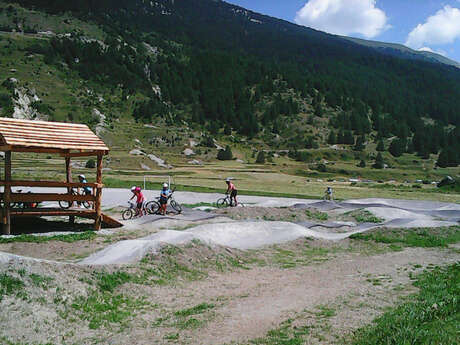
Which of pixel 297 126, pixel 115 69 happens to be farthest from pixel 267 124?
pixel 115 69

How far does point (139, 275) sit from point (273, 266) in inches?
218

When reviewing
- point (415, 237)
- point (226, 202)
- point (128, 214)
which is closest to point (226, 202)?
point (226, 202)

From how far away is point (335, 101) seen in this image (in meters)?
189

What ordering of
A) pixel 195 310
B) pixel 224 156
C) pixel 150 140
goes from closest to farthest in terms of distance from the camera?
1. pixel 195 310
2. pixel 224 156
3. pixel 150 140

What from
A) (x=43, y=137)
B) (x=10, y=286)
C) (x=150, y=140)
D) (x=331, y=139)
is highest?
(x=43, y=137)

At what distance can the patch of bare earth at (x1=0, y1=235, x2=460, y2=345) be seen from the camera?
862 centimetres

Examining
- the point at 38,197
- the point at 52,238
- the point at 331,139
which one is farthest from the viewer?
the point at 331,139

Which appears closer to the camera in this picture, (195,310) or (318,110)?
(195,310)

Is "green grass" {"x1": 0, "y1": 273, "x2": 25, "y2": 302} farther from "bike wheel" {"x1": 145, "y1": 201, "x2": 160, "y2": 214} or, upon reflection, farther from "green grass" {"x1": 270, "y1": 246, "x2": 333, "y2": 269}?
"bike wheel" {"x1": 145, "y1": 201, "x2": 160, "y2": 214}

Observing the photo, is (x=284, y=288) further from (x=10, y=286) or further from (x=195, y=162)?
(x=195, y=162)

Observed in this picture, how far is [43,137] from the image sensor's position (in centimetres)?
1945

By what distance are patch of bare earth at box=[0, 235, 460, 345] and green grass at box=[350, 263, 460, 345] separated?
0.63 meters

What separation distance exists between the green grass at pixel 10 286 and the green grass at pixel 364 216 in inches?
899

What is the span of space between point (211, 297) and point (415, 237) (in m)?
14.5
